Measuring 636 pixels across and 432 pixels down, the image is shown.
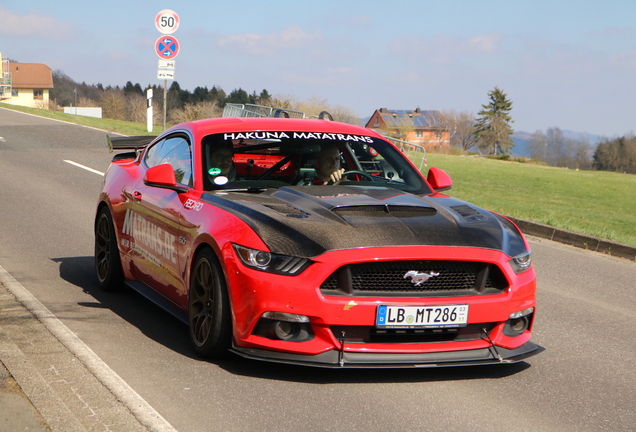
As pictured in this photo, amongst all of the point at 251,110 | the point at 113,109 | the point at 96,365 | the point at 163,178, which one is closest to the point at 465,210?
the point at 163,178

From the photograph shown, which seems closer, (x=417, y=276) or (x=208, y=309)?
(x=417, y=276)

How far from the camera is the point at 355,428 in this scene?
3996 mm

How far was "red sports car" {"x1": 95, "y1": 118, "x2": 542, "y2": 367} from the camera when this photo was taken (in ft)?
14.8

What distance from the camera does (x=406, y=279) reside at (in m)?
4.58

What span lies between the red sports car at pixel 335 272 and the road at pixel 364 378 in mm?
194

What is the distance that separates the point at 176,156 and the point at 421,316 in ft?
8.79

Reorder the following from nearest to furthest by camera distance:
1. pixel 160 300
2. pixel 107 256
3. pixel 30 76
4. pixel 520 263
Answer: pixel 520 263
pixel 160 300
pixel 107 256
pixel 30 76

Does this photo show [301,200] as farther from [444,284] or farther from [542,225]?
[542,225]

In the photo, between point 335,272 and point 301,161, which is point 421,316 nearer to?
point 335,272

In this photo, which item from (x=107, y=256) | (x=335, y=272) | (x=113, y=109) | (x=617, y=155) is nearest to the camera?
(x=335, y=272)

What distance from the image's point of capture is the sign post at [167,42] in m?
21.7

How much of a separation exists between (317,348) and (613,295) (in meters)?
4.63

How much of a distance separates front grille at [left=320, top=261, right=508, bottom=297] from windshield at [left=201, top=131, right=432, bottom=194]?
1515 millimetres

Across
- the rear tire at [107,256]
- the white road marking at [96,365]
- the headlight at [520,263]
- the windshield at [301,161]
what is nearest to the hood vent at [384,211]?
the headlight at [520,263]
